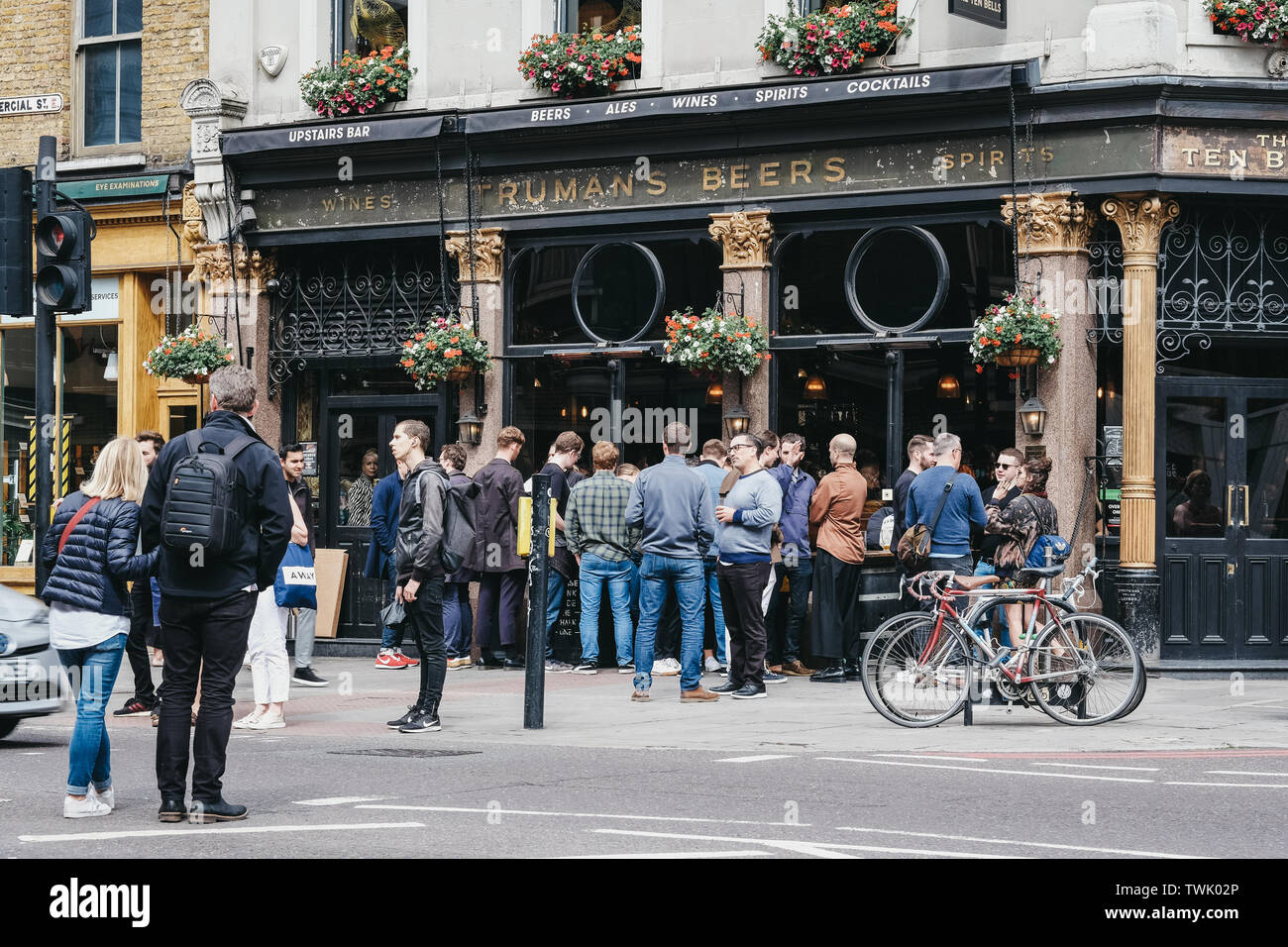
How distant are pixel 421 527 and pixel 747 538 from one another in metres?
2.95

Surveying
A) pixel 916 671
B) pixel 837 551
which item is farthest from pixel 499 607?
pixel 916 671

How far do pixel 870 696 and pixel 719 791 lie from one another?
3136 millimetres

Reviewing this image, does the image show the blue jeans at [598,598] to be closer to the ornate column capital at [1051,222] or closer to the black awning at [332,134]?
the ornate column capital at [1051,222]

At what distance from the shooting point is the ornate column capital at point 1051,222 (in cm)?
1622

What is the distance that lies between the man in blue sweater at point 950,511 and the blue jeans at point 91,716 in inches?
273

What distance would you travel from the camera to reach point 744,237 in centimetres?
1753

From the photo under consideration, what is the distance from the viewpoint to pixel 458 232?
1884 cm

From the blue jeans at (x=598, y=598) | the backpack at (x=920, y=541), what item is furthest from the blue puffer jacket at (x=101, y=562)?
the blue jeans at (x=598, y=598)

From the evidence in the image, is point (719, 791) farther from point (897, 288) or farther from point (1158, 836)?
point (897, 288)

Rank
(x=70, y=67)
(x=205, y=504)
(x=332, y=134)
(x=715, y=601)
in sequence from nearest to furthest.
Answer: (x=205, y=504), (x=715, y=601), (x=332, y=134), (x=70, y=67)

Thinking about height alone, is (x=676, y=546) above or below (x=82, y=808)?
above

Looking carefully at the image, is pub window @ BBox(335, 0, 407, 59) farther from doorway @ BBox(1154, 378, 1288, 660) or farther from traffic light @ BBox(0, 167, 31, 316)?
doorway @ BBox(1154, 378, 1288, 660)

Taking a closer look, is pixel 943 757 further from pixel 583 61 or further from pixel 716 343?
pixel 583 61

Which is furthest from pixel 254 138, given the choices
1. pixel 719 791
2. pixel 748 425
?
pixel 719 791
